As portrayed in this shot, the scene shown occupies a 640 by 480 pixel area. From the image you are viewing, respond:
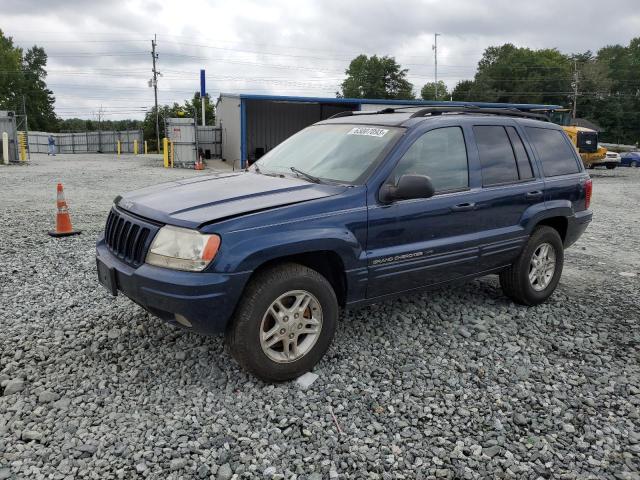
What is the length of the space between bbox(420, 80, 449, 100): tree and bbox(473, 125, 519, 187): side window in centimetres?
8381

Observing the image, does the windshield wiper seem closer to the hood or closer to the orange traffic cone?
the hood

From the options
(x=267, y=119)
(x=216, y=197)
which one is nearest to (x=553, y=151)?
(x=216, y=197)

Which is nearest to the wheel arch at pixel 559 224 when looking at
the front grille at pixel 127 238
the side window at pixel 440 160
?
the side window at pixel 440 160

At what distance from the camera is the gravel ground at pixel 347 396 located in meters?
2.75

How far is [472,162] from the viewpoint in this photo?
4375 mm

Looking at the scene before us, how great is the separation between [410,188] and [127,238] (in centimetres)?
196

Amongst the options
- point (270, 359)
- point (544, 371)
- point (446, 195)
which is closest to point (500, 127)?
point (446, 195)

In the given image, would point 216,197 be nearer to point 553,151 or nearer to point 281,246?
point 281,246

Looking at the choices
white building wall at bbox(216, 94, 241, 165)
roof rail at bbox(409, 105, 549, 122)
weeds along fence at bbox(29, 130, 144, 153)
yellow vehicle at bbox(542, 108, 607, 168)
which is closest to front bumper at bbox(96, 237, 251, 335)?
roof rail at bbox(409, 105, 549, 122)

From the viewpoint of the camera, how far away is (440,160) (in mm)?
4188

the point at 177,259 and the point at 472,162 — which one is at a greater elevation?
the point at 472,162

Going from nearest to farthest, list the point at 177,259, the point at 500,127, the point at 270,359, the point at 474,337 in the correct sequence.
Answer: the point at 177,259, the point at 270,359, the point at 474,337, the point at 500,127

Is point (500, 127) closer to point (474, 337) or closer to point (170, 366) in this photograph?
point (474, 337)

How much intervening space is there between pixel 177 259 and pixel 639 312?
14.5ft
